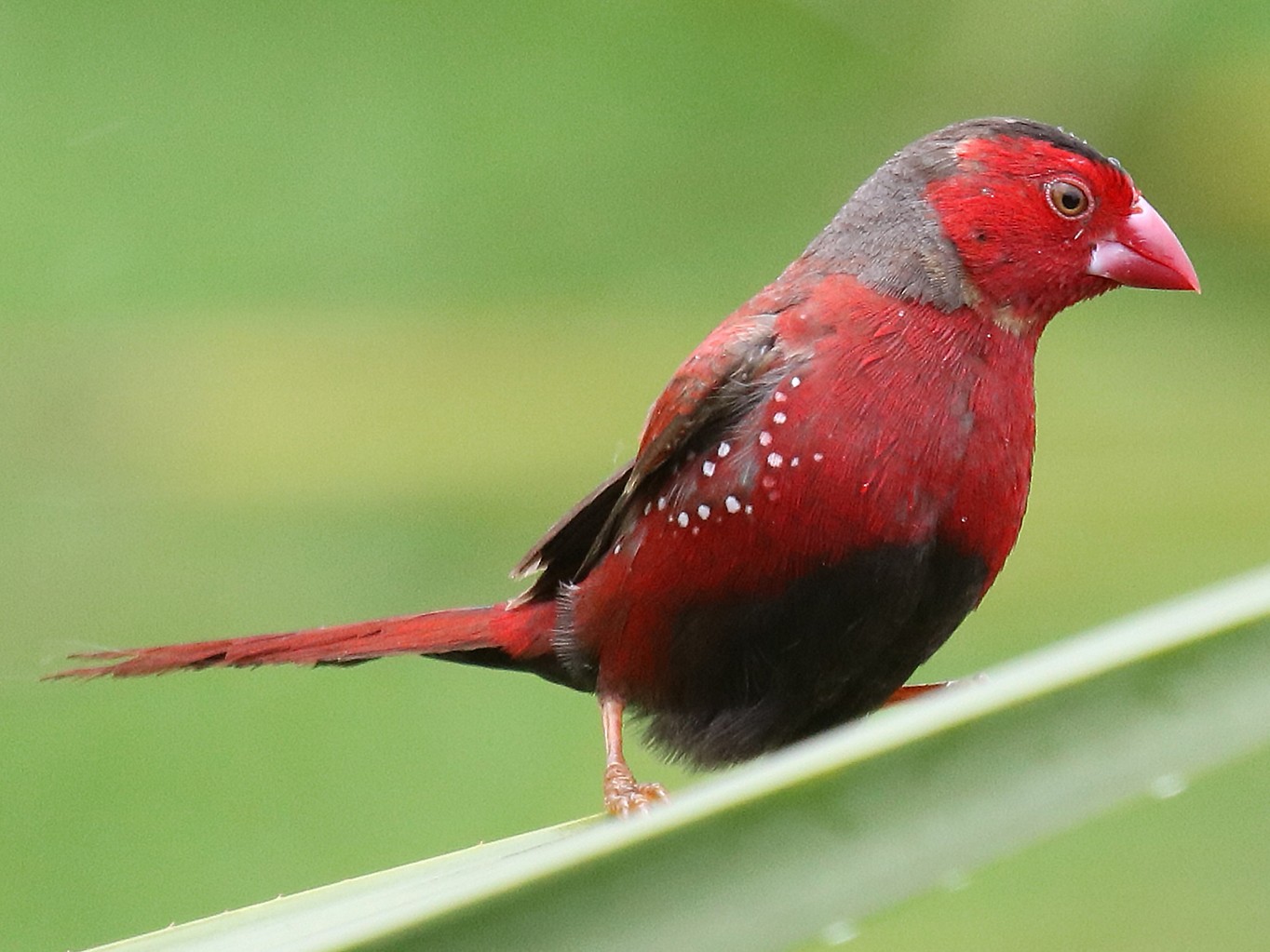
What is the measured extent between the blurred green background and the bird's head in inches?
17.3

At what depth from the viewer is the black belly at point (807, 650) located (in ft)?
6.91

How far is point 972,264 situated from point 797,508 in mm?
474

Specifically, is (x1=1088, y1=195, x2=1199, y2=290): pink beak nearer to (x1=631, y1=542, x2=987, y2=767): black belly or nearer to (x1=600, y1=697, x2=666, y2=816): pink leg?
(x1=631, y1=542, x2=987, y2=767): black belly

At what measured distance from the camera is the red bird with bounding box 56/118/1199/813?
2094 millimetres

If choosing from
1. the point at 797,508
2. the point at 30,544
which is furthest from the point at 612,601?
the point at 30,544

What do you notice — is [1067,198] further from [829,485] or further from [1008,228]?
[829,485]

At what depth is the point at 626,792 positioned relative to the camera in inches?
87.8

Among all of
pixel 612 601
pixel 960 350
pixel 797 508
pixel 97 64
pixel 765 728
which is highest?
pixel 97 64

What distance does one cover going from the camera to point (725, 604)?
2203 mm

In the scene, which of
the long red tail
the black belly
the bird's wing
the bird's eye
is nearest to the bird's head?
the bird's eye

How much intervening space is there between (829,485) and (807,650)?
0.78ft

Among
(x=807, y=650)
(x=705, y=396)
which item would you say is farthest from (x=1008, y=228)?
(x=807, y=650)

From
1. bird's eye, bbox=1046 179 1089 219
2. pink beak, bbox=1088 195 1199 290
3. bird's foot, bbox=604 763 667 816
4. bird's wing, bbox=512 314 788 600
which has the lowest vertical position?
bird's foot, bbox=604 763 667 816

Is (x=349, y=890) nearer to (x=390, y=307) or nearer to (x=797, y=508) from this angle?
(x=797, y=508)
